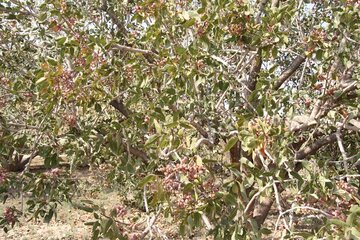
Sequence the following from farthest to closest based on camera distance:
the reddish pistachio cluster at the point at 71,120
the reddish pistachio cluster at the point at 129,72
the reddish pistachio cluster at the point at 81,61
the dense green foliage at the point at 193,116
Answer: the reddish pistachio cluster at the point at 129,72
the reddish pistachio cluster at the point at 71,120
the reddish pistachio cluster at the point at 81,61
the dense green foliage at the point at 193,116

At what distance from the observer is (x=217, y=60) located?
2840 mm

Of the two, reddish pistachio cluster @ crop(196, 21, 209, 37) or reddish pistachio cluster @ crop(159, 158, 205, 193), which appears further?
reddish pistachio cluster @ crop(196, 21, 209, 37)

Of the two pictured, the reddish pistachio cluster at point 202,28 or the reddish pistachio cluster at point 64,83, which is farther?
the reddish pistachio cluster at point 202,28

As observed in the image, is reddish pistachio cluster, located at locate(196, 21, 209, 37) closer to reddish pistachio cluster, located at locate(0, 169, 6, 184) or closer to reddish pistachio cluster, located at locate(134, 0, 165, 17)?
reddish pistachio cluster, located at locate(134, 0, 165, 17)

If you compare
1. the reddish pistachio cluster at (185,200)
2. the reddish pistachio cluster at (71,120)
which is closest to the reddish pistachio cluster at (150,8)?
the reddish pistachio cluster at (71,120)

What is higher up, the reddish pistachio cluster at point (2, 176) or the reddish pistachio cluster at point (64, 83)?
the reddish pistachio cluster at point (64, 83)

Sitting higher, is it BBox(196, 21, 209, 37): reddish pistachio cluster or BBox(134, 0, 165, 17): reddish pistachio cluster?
BBox(134, 0, 165, 17): reddish pistachio cluster

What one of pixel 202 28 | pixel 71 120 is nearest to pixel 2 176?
pixel 71 120

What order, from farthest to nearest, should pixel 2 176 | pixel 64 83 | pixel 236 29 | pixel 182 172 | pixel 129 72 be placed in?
pixel 129 72
pixel 2 176
pixel 236 29
pixel 64 83
pixel 182 172

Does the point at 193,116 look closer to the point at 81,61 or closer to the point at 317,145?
the point at 81,61

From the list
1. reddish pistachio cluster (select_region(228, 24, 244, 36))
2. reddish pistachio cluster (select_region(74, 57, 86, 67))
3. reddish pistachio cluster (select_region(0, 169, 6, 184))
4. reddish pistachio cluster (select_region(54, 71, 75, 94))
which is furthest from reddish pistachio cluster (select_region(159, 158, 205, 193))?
reddish pistachio cluster (select_region(0, 169, 6, 184))

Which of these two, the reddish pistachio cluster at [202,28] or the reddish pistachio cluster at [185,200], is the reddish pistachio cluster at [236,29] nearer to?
the reddish pistachio cluster at [202,28]

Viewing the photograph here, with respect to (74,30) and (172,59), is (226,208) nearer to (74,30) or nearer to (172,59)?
(172,59)

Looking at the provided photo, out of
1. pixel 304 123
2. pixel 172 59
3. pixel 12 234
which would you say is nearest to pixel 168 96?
pixel 172 59
